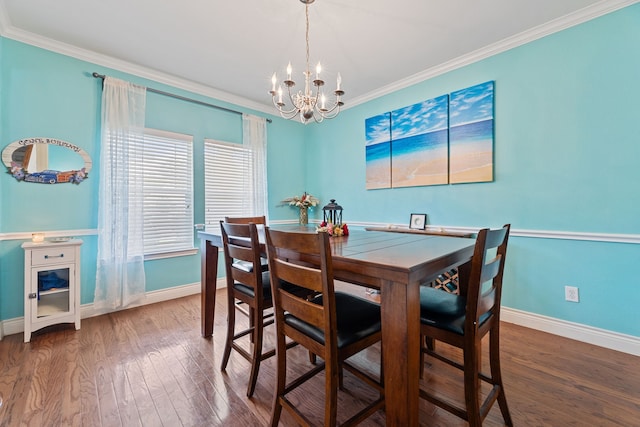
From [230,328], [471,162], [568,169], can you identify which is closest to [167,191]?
[230,328]

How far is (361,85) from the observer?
338cm

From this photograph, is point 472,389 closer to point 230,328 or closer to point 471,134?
point 230,328

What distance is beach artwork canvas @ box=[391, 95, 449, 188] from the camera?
289 cm

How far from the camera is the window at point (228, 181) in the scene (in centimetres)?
353

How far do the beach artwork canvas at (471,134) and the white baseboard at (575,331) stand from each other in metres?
1.32

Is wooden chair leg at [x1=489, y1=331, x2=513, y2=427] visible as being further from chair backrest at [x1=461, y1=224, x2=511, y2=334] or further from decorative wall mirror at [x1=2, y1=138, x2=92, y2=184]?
decorative wall mirror at [x1=2, y1=138, x2=92, y2=184]

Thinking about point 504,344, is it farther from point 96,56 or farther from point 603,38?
point 96,56

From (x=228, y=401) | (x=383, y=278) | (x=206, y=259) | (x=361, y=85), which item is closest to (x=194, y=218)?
(x=206, y=259)

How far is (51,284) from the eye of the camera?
2.34 m

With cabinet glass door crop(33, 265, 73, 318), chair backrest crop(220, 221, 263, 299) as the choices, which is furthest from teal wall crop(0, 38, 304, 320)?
chair backrest crop(220, 221, 263, 299)

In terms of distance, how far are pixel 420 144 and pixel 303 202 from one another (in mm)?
2009

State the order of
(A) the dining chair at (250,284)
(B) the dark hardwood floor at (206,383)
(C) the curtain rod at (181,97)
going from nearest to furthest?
(B) the dark hardwood floor at (206,383) → (A) the dining chair at (250,284) → (C) the curtain rod at (181,97)

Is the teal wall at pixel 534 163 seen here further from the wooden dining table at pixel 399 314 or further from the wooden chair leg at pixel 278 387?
the wooden chair leg at pixel 278 387

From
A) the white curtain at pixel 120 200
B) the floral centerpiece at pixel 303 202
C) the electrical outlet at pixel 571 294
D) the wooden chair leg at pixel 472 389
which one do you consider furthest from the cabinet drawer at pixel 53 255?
the electrical outlet at pixel 571 294
